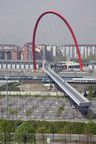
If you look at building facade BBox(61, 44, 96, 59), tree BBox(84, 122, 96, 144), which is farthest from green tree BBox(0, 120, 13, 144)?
building facade BBox(61, 44, 96, 59)

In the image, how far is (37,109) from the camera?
57.6 feet

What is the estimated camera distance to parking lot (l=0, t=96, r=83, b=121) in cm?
1544

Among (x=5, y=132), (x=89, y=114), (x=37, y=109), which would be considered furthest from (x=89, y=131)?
(x=37, y=109)

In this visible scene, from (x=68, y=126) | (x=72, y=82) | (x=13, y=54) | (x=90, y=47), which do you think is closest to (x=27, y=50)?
(x=13, y=54)

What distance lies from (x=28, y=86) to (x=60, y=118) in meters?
11.6

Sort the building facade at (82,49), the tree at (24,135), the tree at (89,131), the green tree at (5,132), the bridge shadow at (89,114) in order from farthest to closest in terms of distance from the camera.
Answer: the building facade at (82,49) → the bridge shadow at (89,114) → the tree at (89,131) → the green tree at (5,132) → the tree at (24,135)

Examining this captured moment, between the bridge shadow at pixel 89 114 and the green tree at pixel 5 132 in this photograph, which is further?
the bridge shadow at pixel 89 114

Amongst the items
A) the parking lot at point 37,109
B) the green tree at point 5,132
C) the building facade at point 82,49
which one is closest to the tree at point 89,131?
the green tree at point 5,132

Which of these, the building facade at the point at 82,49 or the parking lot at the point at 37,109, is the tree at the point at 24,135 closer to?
the parking lot at the point at 37,109

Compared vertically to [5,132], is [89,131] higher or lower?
lower

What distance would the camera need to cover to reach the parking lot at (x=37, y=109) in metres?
15.4

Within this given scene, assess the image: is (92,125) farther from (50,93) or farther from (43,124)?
(50,93)

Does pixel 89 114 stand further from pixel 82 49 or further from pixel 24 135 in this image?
pixel 82 49

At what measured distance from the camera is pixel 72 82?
1129 inches
